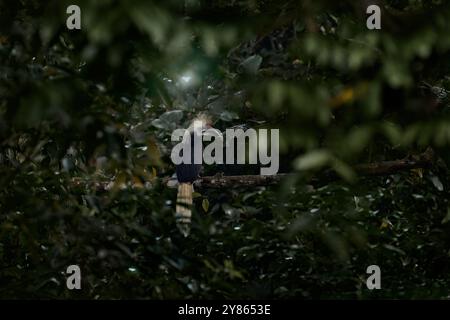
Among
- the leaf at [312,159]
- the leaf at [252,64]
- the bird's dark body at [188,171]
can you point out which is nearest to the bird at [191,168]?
the bird's dark body at [188,171]

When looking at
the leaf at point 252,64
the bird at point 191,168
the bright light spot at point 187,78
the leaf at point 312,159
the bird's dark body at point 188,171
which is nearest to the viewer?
the leaf at point 312,159

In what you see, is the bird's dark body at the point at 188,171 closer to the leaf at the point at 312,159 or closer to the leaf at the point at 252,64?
Result: the leaf at the point at 252,64

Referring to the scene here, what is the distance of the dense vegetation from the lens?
91 centimetres

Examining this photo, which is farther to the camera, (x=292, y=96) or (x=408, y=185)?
(x=408, y=185)

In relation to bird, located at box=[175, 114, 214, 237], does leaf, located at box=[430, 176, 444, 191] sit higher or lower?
lower

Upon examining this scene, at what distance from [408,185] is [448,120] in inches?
63.3

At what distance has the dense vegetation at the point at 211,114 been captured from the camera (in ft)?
3.00

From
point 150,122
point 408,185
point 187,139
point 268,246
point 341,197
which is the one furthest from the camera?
point 187,139

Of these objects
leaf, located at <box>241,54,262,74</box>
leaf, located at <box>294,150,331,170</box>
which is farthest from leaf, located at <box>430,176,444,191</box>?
leaf, located at <box>294,150,331,170</box>

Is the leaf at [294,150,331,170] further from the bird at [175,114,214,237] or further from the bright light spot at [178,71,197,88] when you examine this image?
the bird at [175,114,214,237]

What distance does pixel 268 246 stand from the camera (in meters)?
1.74

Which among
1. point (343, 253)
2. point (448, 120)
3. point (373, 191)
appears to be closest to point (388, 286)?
point (373, 191)

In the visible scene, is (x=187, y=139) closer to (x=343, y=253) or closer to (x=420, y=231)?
(x=420, y=231)

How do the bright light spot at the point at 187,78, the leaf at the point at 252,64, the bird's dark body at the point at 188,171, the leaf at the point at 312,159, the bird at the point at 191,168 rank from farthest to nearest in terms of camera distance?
the bird's dark body at the point at 188,171 < the bird at the point at 191,168 < the leaf at the point at 252,64 < the bright light spot at the point at 187,78 < the leaf at the point at 312,159
